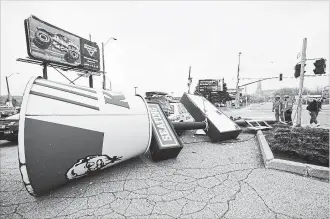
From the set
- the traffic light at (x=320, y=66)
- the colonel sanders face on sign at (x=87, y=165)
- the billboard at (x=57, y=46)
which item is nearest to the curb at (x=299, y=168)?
the colonel sanders face on sign at (x=87, y=165)

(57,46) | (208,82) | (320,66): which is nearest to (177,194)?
(320,66)

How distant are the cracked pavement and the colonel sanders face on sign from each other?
30 centimetres

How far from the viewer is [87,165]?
3.17 meters

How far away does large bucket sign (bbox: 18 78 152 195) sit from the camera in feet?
8.34

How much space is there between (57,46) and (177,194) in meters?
13.9

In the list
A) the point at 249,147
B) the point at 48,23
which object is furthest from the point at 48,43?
the point at 249,147

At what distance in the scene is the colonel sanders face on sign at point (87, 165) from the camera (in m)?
3.01

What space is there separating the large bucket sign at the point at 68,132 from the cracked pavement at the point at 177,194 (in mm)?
338

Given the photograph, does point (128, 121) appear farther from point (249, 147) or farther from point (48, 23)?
point (48, 23)

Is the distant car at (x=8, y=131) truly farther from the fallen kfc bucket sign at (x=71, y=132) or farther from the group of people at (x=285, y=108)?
the group of people at (x=285, y=108)

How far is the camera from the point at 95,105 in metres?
3.29

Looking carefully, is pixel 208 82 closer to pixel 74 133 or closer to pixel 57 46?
pixel 57 46

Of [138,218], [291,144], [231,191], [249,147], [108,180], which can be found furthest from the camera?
[249,147]

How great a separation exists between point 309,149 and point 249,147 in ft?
4.96
